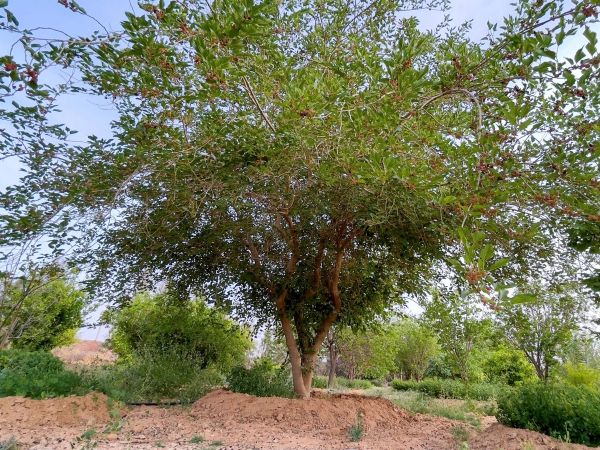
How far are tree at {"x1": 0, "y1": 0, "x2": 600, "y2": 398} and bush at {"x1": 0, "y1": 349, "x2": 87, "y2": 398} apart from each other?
1494mm

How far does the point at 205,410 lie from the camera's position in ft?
19.8

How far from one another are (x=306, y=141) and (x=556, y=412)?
14.4ft

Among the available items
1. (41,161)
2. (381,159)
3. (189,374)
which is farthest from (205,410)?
(381,159)

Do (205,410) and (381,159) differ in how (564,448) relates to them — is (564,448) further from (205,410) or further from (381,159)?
(205,410)

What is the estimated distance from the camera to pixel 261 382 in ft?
25.7

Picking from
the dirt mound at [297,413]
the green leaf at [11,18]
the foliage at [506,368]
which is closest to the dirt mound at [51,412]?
the dirt mound at [297,413]

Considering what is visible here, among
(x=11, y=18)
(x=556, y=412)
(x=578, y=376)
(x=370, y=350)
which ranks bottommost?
(x=556, y=412)

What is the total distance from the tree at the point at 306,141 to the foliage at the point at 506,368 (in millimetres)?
11040

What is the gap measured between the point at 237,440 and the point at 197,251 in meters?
3.42

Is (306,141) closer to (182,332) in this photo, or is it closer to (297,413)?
(297,413)

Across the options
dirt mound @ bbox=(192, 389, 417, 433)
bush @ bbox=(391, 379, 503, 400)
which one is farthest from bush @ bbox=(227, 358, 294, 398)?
bush @ bbox=(391, 379, 503, 400)

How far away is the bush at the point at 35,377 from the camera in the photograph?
529cm

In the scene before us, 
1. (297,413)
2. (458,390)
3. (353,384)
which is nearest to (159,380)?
(297,413)

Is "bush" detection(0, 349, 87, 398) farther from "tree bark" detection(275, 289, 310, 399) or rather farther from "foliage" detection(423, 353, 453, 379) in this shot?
"foliage" detection(423, 353, 453, 379)
